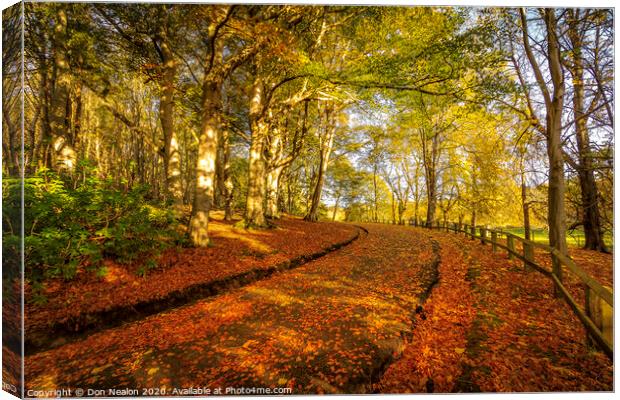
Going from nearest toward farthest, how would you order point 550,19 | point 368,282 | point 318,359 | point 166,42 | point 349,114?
point 318,359
point 550,19
point 368,282
point 166,42
point 349,114

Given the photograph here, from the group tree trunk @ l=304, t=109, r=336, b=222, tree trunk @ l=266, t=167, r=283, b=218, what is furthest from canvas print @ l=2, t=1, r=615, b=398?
tree trunk @ l=304, t=109, r=336, b=222

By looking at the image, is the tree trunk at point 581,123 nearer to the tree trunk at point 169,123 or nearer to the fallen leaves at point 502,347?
the fallen leaves at point 502,347

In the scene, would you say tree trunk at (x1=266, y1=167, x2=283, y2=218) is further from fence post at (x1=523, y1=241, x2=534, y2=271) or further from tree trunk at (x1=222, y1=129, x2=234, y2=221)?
fence post at (x1=523, y1=241, x2=534, y2=271)

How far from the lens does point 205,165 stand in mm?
7559

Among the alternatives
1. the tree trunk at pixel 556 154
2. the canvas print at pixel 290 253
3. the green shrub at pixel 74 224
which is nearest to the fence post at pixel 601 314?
the canvas print at pixel 290 253

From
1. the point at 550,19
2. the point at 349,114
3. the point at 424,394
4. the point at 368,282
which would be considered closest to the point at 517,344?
the point at 424,394

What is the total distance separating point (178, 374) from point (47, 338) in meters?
2.19

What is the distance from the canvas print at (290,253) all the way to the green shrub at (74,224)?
0.13 ft

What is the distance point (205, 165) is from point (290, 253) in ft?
12.3

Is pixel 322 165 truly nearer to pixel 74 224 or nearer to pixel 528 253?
pixel 528 253

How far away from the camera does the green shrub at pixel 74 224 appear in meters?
3.75

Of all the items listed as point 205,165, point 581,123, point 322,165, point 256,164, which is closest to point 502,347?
point 581,123

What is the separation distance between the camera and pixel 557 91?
5.00 meters

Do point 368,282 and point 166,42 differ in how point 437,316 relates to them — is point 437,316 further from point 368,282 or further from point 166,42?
point 166,42
